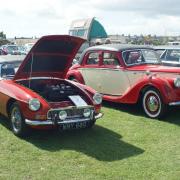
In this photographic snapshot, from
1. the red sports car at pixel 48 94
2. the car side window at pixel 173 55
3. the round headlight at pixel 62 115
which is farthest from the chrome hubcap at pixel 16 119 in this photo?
the car side window at pixel 173 55

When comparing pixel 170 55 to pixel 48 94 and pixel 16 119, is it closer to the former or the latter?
pixel 48 94

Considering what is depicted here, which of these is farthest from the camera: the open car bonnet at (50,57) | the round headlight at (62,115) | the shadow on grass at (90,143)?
the open car bonnet at (50,57)

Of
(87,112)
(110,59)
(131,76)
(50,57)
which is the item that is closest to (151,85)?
(131,76)

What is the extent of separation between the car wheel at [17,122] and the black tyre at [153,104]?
3.04 m

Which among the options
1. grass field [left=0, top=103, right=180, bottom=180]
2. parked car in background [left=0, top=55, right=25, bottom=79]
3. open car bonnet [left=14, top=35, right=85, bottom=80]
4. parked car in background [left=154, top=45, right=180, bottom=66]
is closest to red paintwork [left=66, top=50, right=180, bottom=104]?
grass field [left=0, top=103, right=180, bottom=180]

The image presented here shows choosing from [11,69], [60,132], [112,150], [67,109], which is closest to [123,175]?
[112,150]

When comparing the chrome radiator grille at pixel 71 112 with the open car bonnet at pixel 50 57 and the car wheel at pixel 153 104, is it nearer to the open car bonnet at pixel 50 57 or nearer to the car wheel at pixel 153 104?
the open car bonnet at pixel 50 57

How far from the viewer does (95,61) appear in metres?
9.95

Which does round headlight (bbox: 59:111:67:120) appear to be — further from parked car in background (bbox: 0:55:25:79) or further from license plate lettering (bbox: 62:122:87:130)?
parked car in background (bbox: 0:55:25:79)

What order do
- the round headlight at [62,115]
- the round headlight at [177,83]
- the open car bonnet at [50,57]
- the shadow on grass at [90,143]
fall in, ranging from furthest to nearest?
the round headlight at [177,83], the open car bonnet at [50,57], the round headlight at [62,115], the shadow on grass at [90,143]

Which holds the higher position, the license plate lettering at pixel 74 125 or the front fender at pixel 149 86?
the front fender at pixel 149 86

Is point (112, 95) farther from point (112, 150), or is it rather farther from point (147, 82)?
point (112, 150)

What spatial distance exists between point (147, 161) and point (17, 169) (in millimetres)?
1877

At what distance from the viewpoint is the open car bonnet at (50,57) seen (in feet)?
22.9
